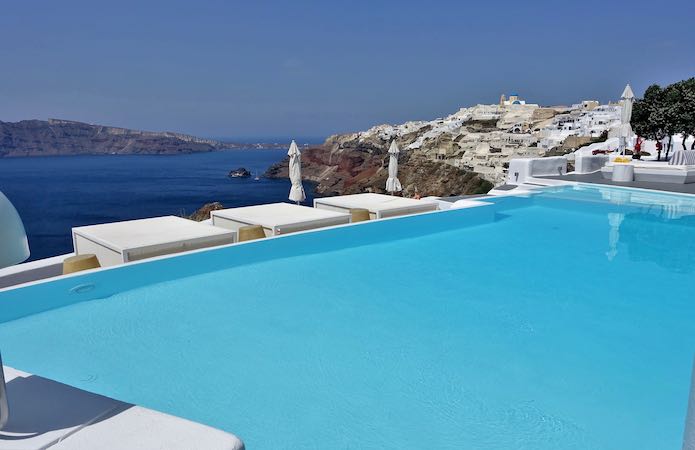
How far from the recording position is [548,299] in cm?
505

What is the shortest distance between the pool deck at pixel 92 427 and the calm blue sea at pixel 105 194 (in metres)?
43.2

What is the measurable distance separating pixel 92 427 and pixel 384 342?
9.21ft

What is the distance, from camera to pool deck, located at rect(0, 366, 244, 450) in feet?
4.65

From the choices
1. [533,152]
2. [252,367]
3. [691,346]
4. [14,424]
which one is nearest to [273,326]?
[252,367]

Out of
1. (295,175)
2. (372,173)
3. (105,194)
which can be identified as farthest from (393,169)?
(372,173)

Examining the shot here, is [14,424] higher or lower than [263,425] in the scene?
higher

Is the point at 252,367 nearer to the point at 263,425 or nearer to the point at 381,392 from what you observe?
the point at 263,425

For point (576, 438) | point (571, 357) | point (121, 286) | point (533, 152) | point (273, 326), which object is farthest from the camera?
point (533, 152)

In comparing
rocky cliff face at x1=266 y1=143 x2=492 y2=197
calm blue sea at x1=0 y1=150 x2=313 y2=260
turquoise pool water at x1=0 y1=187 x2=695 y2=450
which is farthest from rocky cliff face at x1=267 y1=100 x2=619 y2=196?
turquoise pool water at x1=0 y1=187 x2=695 y2=450

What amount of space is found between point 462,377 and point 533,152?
75.0 meters

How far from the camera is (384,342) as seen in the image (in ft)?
13.3

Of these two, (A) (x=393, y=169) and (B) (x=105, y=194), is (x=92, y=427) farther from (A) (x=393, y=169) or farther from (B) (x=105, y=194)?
(B) (x=105, y=194)

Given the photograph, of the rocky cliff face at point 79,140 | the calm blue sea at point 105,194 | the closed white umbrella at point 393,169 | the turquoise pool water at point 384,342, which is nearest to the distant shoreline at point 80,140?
the rocky cliff face at point 79,140

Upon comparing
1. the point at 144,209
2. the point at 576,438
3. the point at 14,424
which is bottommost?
the point at 144,209
